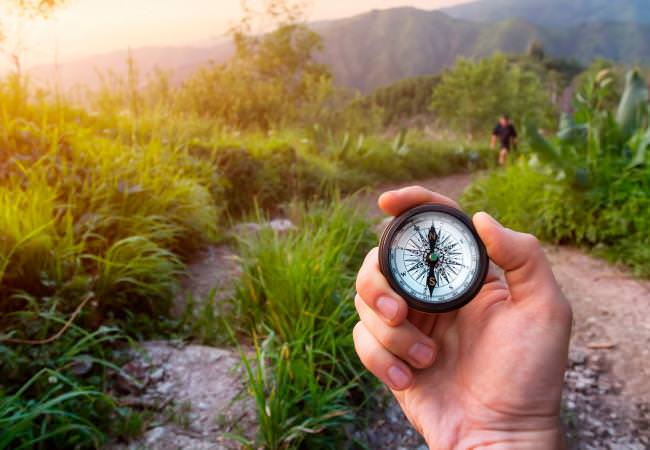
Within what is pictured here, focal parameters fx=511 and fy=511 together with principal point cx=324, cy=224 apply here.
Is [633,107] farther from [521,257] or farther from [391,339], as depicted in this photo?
A: [391,339]

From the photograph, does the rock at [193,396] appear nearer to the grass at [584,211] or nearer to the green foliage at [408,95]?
the grass at [584,211]

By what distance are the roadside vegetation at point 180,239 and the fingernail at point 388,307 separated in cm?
93

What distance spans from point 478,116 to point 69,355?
37923mm

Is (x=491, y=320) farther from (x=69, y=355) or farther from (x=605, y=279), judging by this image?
(x=605, y=279)

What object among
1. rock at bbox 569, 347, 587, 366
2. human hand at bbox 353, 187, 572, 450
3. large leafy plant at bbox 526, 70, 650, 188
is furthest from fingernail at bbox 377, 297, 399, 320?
large leafy plant at bbox 526, 70, 650, 188

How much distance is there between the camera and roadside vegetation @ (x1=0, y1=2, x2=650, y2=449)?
6.69 ft

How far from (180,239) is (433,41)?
110388mm

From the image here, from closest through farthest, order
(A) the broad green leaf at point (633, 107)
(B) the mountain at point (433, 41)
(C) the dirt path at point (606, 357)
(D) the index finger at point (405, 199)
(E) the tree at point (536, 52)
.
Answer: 1. (D) the index finger at point (405, 199)
2. (C) the dirt path at point (606, 357)
3. (A) the broad green leaf at point (633, 107)
4. (E) the tree at point (536, 52)
5. (B) the mountain at point (433, 41)

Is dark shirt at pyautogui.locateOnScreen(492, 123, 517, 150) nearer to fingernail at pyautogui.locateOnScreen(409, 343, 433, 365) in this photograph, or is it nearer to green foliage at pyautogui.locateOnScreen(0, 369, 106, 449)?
green foliage at pyautogui.locateOnScreen(0, 369, 106, 449)

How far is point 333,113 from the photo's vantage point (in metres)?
13.3

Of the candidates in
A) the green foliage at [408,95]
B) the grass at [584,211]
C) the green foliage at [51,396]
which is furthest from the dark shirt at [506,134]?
the green foliage at [408,95]

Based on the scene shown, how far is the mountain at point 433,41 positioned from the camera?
314 feet

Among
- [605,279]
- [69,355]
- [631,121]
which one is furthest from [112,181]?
[631,121]

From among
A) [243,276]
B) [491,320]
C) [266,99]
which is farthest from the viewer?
[266,99]
